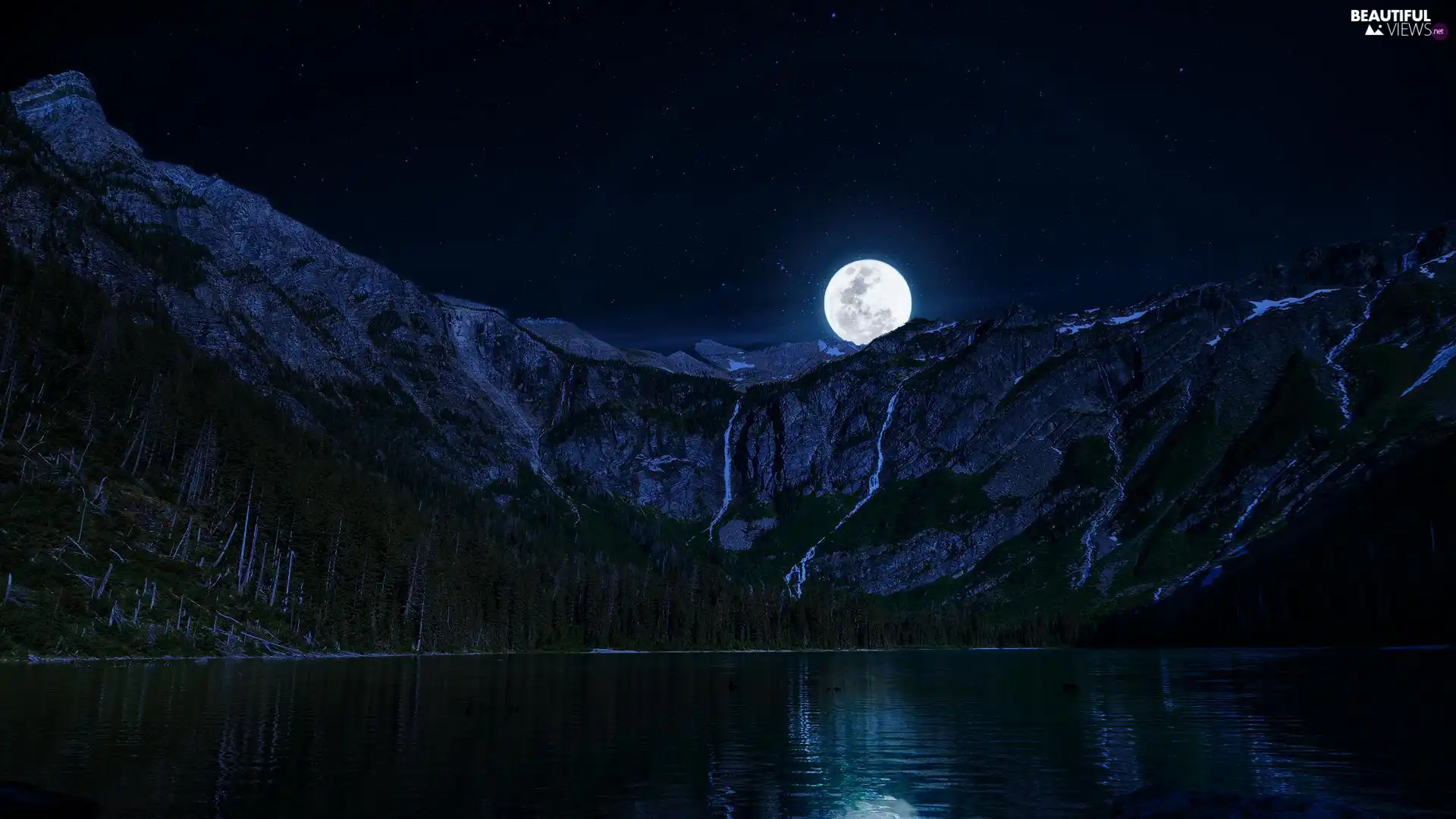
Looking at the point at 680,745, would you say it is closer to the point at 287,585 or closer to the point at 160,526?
the point at 160,526

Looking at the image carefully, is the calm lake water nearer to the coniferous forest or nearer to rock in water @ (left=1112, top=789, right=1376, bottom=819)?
rock in water @ (left=1112, top=789, right=1376, bottom=819)

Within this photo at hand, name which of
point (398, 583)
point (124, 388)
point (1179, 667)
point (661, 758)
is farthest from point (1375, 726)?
point (124, 388)

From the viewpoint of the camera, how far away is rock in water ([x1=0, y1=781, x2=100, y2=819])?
25.9 meters

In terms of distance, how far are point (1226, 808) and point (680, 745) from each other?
29771 mm

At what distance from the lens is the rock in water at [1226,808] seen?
2678 centimetres

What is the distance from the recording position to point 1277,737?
179 feet

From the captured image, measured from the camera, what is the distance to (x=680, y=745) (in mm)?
51062

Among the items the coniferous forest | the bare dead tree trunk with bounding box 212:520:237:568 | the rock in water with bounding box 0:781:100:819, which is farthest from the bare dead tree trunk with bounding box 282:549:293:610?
the rock in water with bounding box 0:781:100:819

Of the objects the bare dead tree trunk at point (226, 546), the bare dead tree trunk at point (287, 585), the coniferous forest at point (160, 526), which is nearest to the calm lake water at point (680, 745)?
the coniferous forest at point (160, 526)

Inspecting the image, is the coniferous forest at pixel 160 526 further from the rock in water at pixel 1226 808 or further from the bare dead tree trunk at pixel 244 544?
the rock in water at pixel 1226 808

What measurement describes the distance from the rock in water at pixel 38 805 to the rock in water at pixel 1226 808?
102 feet

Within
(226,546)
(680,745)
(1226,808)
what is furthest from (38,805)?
(226,546)

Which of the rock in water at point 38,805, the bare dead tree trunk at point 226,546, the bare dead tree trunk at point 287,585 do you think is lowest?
the rock in water at point 38,805

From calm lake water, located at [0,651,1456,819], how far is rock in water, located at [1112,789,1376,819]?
2618 millimetres
